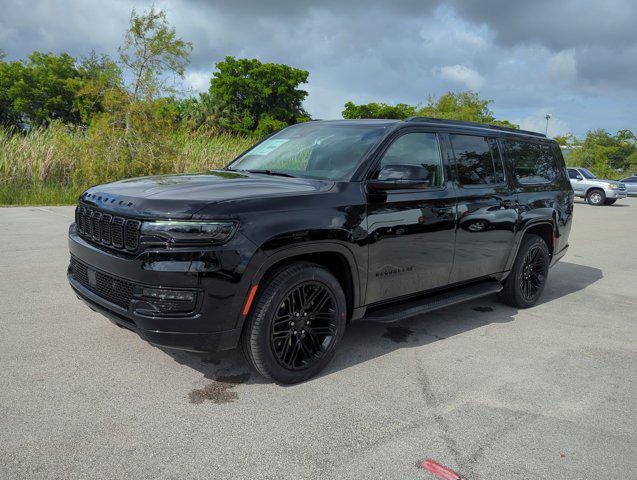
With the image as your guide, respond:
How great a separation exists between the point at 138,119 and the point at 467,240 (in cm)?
1136

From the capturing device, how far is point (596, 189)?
25.1m

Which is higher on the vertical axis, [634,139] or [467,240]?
[634,139]

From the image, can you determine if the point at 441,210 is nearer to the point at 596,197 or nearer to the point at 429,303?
the point at 429,303

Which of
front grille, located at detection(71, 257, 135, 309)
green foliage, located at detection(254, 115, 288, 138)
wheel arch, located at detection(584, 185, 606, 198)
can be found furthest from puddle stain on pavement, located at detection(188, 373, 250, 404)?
green foliage, located at detection(254, 115, 288, 138)

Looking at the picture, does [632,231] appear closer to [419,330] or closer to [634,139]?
[419,330]

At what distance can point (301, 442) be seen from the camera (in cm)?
288

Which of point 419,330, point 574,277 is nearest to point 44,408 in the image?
point 419,330

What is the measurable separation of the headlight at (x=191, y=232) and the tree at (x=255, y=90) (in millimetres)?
47386

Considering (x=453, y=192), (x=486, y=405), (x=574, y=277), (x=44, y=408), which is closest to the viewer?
(x=44, y=408)

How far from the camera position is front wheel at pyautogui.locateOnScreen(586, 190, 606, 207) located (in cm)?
2495

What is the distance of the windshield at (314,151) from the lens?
411 centimetres

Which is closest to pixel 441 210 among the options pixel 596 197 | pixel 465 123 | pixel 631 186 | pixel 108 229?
pixel 465 123

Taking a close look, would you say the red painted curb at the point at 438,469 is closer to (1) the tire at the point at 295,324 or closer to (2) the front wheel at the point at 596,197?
(1) the tire at the point at 295,324

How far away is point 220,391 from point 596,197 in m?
26.2
